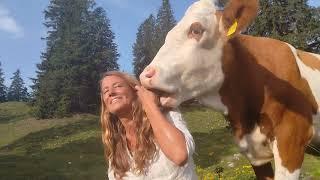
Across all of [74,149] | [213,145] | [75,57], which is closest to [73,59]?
[75,57]

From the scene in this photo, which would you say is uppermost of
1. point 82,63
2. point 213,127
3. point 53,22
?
point 53,22

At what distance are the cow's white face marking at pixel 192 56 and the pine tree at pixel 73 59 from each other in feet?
166

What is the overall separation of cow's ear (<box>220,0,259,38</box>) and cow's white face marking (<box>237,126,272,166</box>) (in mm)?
902

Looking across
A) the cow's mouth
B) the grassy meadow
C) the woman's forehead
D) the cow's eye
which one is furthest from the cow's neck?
the grassy meadow

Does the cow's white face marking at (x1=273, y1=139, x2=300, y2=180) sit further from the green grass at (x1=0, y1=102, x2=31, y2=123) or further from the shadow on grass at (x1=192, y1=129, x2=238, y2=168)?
the green grass at (x1=0, y1=102, x2=31, y2=123)

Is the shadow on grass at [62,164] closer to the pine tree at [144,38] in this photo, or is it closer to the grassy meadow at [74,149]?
the grassy meadow at [74,149]

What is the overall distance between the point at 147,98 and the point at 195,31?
35.6 inches

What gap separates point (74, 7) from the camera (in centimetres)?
6375

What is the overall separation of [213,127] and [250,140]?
1411 inches

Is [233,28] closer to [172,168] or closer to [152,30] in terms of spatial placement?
[172,168]

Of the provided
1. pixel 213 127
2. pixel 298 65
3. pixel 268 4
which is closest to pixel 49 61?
pixel 213 127

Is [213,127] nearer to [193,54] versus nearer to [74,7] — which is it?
[74,7]

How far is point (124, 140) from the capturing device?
13.3 ft

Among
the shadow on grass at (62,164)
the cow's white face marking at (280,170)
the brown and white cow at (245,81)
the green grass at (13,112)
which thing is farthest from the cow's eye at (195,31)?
the green grass at (13,112)
